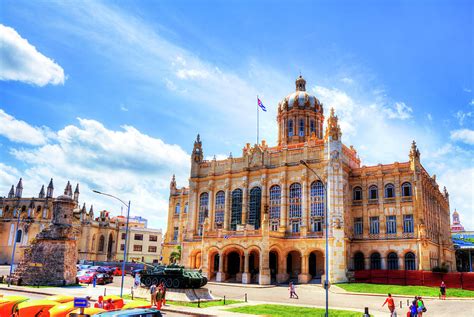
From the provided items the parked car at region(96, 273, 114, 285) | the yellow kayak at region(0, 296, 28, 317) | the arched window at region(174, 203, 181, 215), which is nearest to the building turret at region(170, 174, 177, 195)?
the arched window at region(174, 203, 181, 215)

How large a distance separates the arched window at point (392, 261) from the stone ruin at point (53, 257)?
37.8 meters

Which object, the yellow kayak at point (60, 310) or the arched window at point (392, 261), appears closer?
the yellow kayak at point (60, 310)

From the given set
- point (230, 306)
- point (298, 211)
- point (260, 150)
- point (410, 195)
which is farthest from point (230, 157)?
point (230, 306)

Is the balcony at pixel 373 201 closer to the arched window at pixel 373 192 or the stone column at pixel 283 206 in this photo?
the arched window at pixel 373 192

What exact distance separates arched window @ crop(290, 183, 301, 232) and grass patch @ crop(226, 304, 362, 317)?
26701 mm

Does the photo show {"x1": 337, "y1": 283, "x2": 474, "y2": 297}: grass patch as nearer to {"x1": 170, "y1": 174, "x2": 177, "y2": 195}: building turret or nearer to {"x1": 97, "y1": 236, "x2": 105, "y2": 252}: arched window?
{"x1": 170, "y1": 174, "x2": 177, "y2": 195}: building turret

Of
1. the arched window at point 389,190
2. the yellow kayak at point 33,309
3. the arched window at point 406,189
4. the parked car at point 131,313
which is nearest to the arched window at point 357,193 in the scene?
the arched window at point 389,190

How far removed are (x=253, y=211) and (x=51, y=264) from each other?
28418 millimetres

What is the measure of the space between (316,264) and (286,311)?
28.3m

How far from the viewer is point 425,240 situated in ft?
163

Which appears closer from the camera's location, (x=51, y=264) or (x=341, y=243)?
(x=51, y=264)

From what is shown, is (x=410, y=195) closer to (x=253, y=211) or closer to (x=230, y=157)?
(x=253, y=211)

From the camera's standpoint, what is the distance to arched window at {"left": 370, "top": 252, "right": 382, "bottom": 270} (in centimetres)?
5350

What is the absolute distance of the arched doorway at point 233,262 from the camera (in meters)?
59.6
